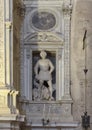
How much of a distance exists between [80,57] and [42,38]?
0.97 metres

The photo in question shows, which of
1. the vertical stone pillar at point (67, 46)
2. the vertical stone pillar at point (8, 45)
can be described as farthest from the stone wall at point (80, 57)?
the vertical stone pillar at point (8, 45)

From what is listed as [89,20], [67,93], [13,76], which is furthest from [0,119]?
[89,20]

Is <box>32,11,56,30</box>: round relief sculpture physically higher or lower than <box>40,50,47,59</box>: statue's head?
higher

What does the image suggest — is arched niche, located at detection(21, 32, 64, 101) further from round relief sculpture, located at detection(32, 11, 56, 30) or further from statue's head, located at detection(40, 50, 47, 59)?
round relief sculpture, located at detection(32, 11, 56, 30)

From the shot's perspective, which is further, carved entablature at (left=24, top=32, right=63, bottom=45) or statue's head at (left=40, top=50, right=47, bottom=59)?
carved entablature at (left=24, top=32, right=63, bottom=45)

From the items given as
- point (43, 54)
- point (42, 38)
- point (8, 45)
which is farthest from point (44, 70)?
point (8, 45)

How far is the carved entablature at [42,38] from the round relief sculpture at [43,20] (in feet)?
0.65

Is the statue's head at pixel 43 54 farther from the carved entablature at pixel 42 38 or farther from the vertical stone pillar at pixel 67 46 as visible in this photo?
the vertical stone pillar at pixel 67 46

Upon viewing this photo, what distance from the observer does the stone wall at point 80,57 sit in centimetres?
1828

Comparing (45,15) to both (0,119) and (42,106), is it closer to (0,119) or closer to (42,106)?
(42,106)

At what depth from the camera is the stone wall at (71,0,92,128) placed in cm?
1828

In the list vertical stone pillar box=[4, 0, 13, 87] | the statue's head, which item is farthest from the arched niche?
vertical stone pillar box=[4, 0, 13, 87]

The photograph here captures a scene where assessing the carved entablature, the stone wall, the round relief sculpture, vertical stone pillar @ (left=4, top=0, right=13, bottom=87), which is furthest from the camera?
the round relief sculpture

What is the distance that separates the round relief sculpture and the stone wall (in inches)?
20.0
